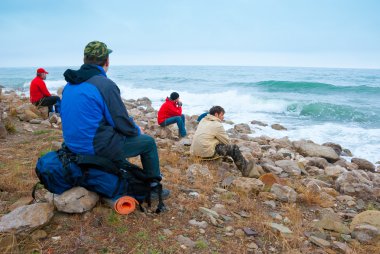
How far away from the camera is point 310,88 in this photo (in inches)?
1250

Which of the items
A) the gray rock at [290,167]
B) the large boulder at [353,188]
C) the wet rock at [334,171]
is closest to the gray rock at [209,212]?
the large boulder at [353,188]

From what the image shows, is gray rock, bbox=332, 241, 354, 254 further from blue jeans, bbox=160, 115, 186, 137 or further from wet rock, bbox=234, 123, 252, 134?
wet rock, bbox=234, 123, 252, 134

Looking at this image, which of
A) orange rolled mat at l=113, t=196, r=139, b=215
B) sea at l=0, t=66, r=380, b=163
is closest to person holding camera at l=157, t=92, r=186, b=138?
sea at l=0, t=66, r=380, b=163

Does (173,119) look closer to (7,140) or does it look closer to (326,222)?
(7,140)

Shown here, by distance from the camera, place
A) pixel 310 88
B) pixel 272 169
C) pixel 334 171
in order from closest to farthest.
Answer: pixel 272 169 → pixel 334 171 → pixel 310 88

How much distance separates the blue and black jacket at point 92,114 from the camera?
318 cm

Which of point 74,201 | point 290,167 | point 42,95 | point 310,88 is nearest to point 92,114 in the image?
point 74,201

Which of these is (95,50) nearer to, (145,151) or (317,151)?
(145,151)

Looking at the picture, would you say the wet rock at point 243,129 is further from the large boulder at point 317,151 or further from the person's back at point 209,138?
the person's back at point 209,138

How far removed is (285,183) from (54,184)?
4.01m

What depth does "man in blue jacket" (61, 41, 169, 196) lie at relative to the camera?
3.19 m

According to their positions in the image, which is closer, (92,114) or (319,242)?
A: (92,114)

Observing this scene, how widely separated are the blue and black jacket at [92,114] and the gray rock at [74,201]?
0.45 meters

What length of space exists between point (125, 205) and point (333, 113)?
18764 millimetres
